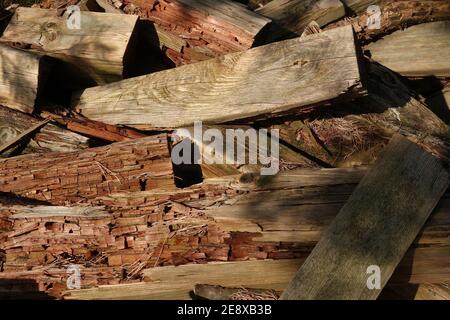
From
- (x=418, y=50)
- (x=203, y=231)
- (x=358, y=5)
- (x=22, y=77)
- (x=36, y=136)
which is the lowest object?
(x=203, y=231)

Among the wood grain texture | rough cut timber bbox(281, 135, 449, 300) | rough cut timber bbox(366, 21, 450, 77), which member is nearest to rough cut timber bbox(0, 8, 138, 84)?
the wood grain texture

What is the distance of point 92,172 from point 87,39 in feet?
4.30

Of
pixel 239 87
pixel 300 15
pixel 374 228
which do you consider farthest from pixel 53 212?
pixel 300 15

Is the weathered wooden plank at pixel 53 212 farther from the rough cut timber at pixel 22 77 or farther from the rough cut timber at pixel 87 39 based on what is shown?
the rough cut timber at pixel 87 39

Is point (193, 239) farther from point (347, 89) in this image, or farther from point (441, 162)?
point (441, 162)

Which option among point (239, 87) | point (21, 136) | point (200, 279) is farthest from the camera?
point (21, 136)

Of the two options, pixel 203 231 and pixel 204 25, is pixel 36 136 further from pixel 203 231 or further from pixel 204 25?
pixel 203 231

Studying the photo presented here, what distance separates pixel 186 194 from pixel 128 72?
160 centimetres

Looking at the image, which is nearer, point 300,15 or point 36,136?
point 36,136

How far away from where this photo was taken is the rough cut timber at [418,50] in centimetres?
454

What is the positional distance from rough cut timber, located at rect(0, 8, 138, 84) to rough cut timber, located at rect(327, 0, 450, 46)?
1.95 m

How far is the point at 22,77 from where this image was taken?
14.4 ft

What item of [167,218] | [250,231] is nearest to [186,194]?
[167,218]

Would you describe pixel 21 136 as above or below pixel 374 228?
above
